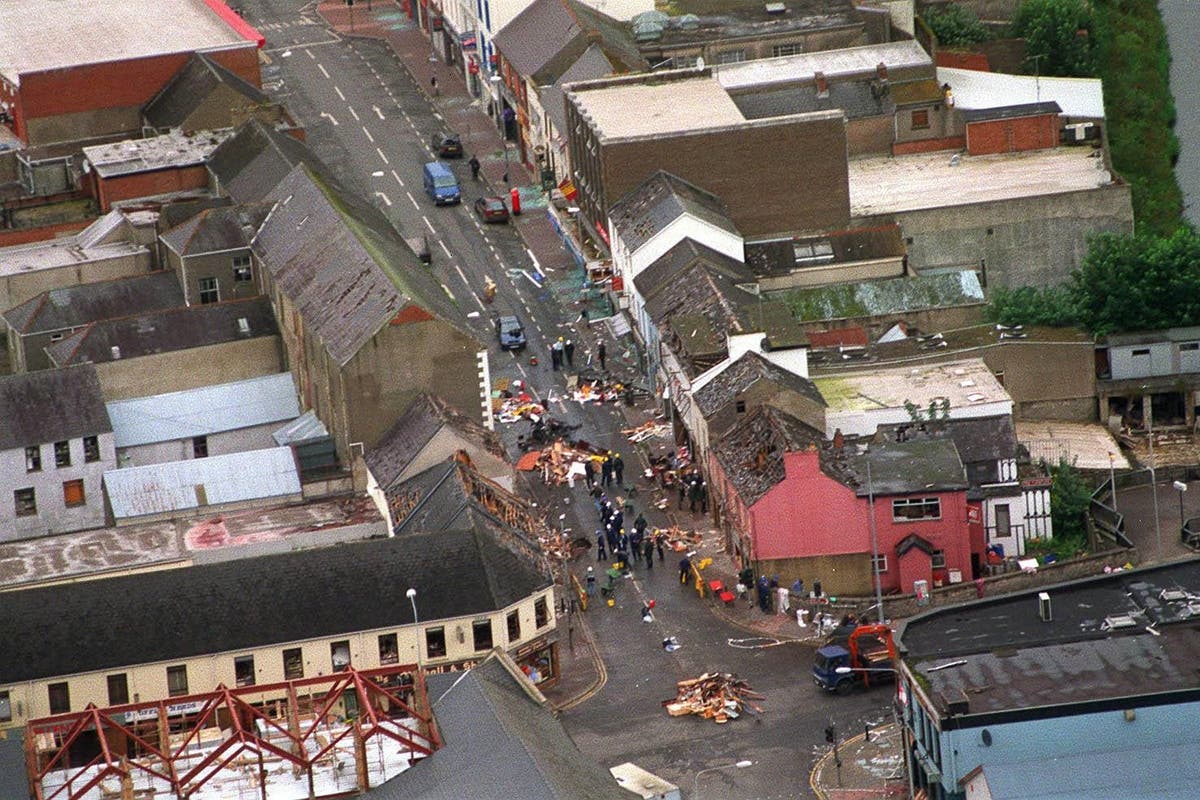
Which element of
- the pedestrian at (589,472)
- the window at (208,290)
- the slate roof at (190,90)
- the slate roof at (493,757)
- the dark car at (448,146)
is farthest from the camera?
the dark car at (448,146)

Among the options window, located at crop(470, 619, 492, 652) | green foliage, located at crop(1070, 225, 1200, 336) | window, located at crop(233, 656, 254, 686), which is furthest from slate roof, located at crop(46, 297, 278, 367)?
green foliage, located at crop(1070, 225, 1200, 336)

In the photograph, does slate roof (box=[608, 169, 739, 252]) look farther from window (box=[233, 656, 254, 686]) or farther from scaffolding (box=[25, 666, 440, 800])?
scaffolding (box=[25, 666, 440, 800])

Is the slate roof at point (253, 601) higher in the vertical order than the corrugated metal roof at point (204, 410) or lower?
lower

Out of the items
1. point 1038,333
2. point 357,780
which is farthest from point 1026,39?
point 357,780

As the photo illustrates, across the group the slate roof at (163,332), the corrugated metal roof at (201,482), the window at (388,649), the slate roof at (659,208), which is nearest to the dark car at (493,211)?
the slate roof at (659,208)

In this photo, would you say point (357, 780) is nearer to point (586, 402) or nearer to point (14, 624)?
point (14, 624)

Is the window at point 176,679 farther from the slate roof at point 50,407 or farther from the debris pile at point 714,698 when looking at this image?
the slate roof at point 50,407

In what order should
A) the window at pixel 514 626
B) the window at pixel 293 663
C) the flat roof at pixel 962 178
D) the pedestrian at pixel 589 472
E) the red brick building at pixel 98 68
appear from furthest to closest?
the red brick building at pixel 98 68 → the flat roof at pixel 962 178 → the pedestrian at pixel 589 472 → the window at pixel 514 626 → the window at pixel 293 663
